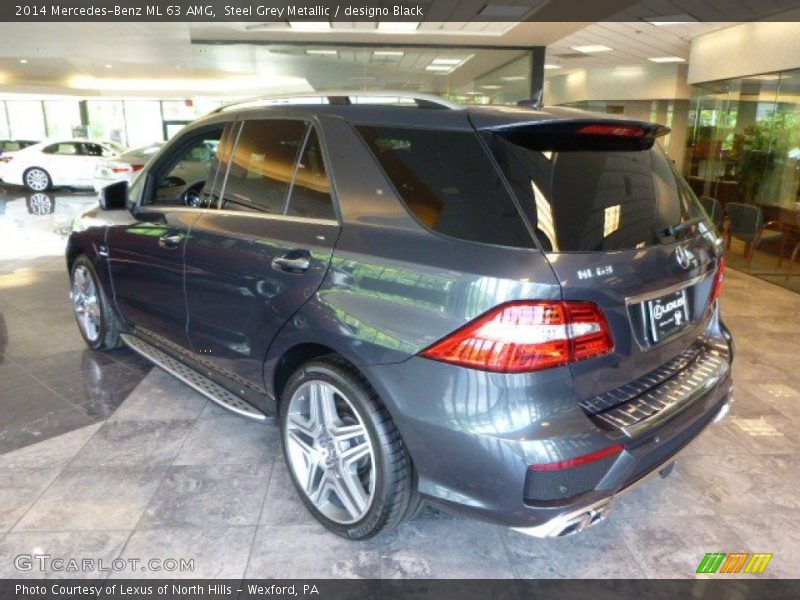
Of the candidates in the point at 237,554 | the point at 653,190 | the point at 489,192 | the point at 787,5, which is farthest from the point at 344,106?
the point at 787,5

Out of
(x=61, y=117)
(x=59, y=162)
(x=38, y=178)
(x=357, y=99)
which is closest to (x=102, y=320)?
(x=357, y=99)

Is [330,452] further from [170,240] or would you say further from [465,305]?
[170,240]

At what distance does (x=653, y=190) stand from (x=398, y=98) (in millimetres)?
972

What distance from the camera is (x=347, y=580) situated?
2.03 metres

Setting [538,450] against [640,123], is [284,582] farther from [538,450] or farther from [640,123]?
[640,123]

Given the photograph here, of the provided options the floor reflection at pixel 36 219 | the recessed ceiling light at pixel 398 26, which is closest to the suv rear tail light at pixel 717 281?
the floor reflection at pixel 36 219

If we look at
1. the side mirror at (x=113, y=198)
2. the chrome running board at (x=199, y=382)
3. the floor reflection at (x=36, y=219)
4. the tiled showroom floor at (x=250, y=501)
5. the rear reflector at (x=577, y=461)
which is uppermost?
the side mirror at (x=113, y=198)

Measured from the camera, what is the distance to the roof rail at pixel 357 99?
202 cm

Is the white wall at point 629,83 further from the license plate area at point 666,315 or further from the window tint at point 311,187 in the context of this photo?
the license plate area at point 666,315

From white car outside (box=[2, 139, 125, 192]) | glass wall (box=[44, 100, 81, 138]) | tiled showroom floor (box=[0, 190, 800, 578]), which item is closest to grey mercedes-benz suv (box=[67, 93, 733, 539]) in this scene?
tiled showroom floor (box=[0, 190, 800, 578])

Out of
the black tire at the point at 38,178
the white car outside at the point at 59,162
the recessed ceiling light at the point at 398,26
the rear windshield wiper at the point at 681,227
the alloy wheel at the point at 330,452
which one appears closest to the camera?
the rear windshield wiper at the point at 681,227

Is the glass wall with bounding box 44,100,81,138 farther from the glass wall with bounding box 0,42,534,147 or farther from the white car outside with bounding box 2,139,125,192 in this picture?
the glass wall with bounding box 0,42,534,147

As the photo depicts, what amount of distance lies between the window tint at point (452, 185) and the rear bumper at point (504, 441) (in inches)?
16.5

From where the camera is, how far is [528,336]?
1.64 m
